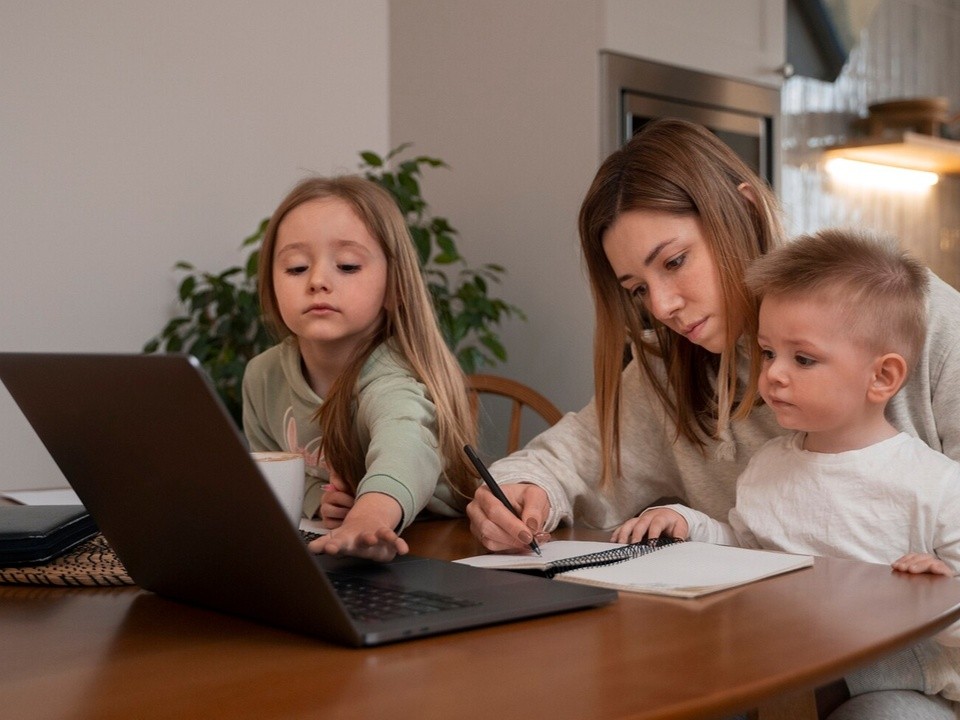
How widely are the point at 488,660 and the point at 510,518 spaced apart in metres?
0.41

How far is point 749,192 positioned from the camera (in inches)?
51.8

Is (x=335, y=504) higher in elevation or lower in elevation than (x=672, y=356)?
lower

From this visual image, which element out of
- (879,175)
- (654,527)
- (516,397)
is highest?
(654,527)

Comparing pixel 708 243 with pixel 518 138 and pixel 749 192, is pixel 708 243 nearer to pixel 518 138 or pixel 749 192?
pixel 749 192

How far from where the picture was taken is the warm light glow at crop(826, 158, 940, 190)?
3.90 m

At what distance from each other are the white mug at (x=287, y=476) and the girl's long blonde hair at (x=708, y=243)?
0.48 m

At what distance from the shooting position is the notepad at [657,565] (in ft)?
2.72

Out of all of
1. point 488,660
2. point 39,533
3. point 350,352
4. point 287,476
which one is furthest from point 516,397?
point 488,660

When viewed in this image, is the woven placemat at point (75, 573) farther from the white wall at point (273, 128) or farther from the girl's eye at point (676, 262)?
the white wall at point (273, 128)

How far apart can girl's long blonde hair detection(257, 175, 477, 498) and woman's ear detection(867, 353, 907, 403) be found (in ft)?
1.60

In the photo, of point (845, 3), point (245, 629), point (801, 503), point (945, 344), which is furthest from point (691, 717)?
point (845, 3)

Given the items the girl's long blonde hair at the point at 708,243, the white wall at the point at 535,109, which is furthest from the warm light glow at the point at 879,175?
the girl's long blonde hair at the point at 708,243

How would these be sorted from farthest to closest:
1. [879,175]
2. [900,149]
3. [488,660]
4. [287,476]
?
[879,175] < [900,149] < [287,476] < [488,660]

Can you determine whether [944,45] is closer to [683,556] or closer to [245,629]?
[683,556]
